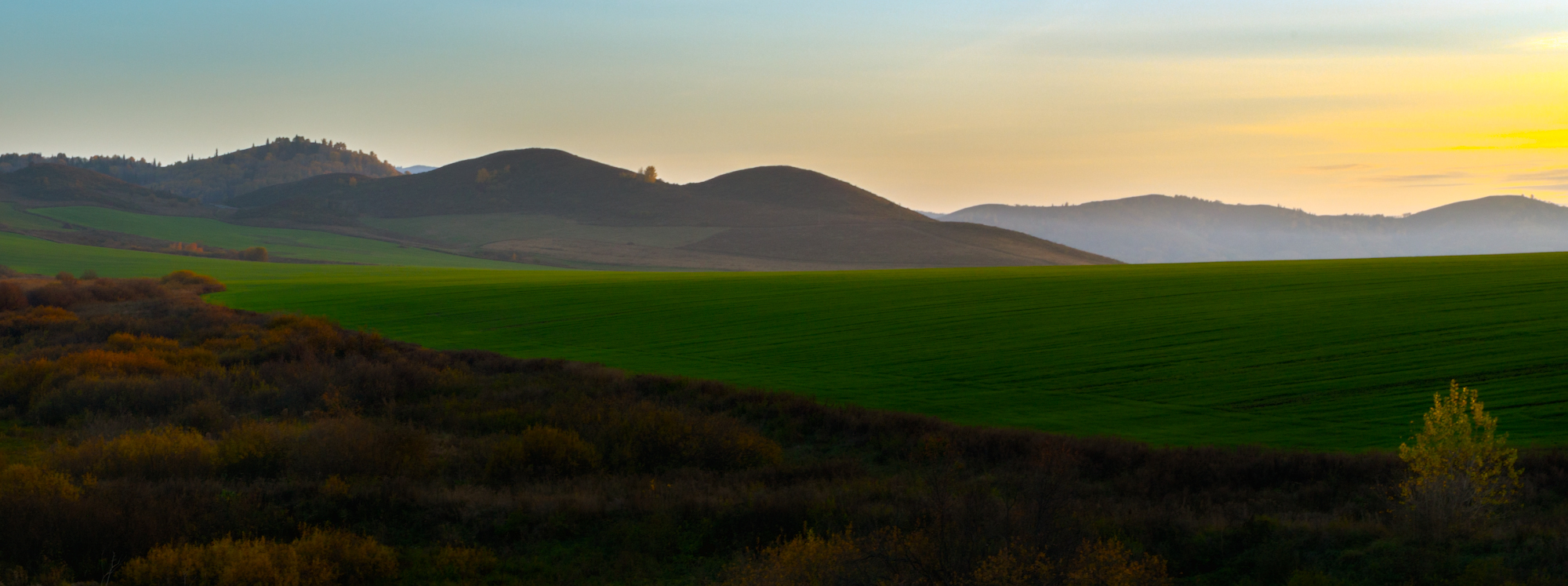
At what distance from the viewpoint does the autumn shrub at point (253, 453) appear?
1261 cm

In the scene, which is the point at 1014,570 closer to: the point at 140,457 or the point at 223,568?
the point at 223,568

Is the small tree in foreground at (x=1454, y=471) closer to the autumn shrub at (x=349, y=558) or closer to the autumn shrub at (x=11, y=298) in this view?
the autumn shrub at (x=349, y=558)

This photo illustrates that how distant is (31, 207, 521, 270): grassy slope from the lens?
137 m

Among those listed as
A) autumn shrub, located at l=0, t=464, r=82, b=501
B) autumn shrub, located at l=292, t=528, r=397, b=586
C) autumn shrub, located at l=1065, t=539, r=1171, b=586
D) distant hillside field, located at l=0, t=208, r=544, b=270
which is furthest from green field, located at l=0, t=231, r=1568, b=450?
distant hillside field, located at l=0, t=208, r=544, b=270

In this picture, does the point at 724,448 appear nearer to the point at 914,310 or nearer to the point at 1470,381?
the point at 1470,381

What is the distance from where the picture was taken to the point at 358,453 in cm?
1298

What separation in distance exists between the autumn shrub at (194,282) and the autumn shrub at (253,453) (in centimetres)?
5908

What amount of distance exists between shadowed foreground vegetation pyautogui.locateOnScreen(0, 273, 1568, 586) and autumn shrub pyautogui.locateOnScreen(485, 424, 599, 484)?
43 mm

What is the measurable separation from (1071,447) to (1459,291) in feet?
80.7

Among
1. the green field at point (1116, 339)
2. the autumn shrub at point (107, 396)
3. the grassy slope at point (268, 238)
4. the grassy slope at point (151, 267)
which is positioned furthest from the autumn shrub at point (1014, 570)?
the grassy slope at point (268, 238)

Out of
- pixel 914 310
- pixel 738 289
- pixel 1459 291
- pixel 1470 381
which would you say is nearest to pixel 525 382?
pixel 914 310

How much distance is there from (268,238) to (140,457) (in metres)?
172

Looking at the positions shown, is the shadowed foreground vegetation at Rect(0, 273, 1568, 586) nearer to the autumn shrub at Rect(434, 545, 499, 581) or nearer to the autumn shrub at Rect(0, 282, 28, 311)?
the autumn shrub at Rect(434, 545, 499, 581)

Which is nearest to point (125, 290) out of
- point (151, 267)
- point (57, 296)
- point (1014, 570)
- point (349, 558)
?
point (57, 296)
